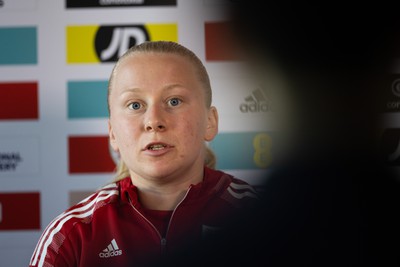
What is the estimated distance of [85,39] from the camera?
4.68 ft

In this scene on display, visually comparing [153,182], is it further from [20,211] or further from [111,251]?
[20,211]

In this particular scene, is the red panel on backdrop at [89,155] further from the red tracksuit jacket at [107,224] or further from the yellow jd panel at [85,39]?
the red tracksuit jacket at [107,224]

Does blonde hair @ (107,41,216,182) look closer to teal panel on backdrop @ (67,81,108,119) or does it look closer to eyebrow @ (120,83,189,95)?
eyebrow @ (120,83,189,95)

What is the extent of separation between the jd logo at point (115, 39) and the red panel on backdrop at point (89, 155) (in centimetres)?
26

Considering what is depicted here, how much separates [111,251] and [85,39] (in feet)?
3.49

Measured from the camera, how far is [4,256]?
1.38 m

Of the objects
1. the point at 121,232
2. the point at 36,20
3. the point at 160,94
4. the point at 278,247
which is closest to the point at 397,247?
the point at 278,247

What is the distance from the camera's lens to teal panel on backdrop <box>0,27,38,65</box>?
139 cm

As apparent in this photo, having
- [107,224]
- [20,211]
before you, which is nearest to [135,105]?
[107,224]

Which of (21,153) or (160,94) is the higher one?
(160,94)

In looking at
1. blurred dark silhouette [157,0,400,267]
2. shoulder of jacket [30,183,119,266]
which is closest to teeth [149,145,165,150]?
blurred dark silhouette [157,0,400,267]

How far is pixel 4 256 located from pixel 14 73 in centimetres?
54

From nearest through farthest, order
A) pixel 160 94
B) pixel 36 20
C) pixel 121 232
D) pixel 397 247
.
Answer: pixel 397 247 < pixel 160 94 < pixel 121 232 < pixel 36 20

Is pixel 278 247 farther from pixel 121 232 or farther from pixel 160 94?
pixel 121 232
